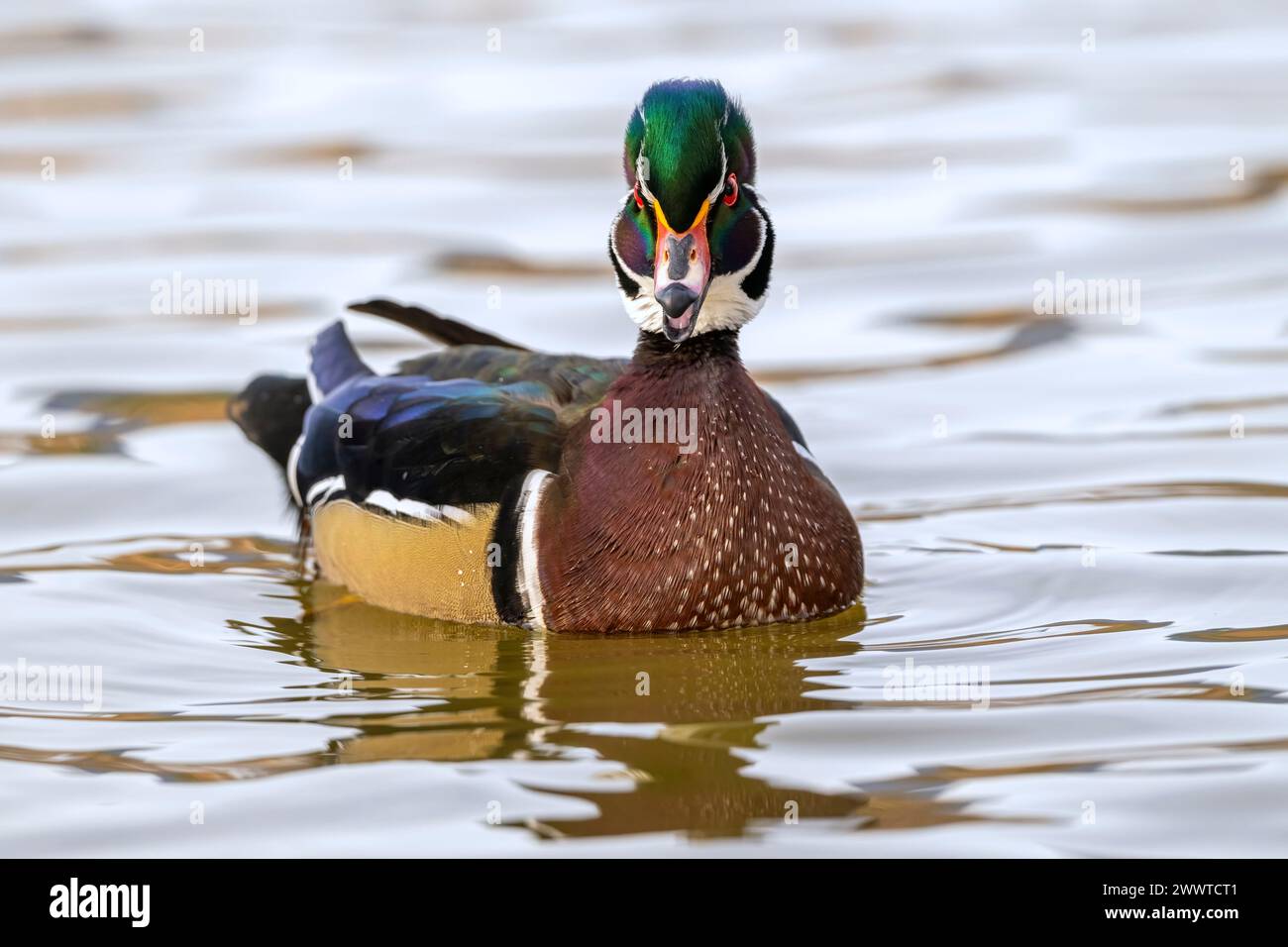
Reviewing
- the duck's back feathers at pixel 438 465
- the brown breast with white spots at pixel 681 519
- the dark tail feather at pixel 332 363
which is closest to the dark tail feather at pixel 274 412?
the dark tail feather at pixel 332 363

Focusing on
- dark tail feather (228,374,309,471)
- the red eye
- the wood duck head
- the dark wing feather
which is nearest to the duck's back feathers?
the dark wing feather

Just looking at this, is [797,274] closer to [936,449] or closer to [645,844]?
[936,449]

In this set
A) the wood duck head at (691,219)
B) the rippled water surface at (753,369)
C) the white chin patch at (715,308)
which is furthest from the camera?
the white chin patch at (715,308)

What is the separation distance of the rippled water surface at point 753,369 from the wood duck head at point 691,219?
122 centimetres

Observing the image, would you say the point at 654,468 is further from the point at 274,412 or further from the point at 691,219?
the point at 274,412

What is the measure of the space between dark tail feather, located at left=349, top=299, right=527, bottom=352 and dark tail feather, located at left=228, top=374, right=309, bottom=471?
24.8 inches

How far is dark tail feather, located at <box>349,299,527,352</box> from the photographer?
928cm

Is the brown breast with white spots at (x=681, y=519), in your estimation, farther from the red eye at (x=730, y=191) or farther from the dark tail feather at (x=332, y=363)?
the dark tail feather at (x=332, y=363)

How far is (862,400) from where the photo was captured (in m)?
11.5

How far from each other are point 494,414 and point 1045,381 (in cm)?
445

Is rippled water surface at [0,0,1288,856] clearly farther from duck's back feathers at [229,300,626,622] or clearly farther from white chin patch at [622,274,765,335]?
white chin patch at [622,274,765,335]

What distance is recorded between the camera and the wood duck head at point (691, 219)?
749cm

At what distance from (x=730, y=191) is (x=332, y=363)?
2440mm

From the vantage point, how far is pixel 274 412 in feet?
31.9
